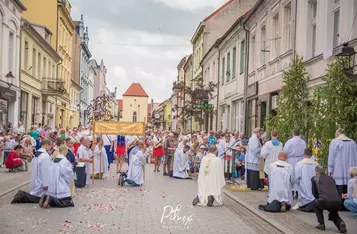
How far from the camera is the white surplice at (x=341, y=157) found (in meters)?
11.7

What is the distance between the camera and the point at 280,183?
11711mm

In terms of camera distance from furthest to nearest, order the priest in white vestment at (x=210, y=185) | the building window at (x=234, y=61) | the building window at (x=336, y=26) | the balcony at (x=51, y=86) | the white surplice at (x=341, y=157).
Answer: the balcony at (x=51, y=86) → the building window at (x=234, y=61) → the building window at (x=336, y=26) → the priest in white vestment at (x=210, y=185) → the white surplice at (x=341, y=157)

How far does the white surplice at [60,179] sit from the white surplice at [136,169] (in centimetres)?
432

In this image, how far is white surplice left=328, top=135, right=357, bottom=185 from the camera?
460 inches

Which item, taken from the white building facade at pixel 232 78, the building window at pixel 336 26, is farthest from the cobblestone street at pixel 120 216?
the white building facade at pixel 232 78

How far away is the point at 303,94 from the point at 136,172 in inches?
231

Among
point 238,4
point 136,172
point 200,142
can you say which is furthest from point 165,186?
point 238,4

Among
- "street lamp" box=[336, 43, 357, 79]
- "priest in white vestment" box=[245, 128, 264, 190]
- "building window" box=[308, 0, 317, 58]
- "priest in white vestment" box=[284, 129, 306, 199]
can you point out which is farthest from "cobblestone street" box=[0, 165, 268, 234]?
"building window" box=[308, 0, 317, 58]

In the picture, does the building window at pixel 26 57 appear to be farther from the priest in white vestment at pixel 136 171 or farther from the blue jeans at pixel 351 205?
the blue jeans at pixel 351 205

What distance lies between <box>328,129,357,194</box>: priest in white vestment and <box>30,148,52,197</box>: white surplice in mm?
6350

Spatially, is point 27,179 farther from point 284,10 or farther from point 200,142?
point 284,10

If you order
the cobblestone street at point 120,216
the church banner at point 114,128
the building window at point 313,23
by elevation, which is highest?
the building window at point 313,23

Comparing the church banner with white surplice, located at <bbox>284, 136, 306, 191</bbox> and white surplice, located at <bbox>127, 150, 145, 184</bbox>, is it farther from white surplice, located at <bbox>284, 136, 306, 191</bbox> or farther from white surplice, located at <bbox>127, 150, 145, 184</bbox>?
→ white surplice, located at <bbox>284, 136, 306, 191</bbox>

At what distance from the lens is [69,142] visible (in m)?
15.3
